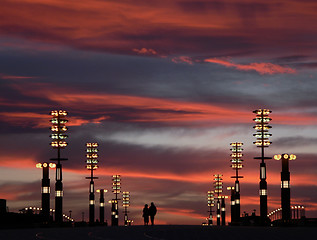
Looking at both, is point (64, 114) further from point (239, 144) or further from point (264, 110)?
point (239, 144)

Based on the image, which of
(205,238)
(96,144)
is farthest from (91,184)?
(205,238)

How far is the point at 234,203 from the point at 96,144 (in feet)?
96.6

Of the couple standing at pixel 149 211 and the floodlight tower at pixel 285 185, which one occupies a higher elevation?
the floodlight tower at pixel 285 185

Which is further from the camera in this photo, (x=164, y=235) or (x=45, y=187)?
(x=45, y=187)

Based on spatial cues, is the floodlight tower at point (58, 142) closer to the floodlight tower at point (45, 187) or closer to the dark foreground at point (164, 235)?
the floodlight tower at point (45, 187)

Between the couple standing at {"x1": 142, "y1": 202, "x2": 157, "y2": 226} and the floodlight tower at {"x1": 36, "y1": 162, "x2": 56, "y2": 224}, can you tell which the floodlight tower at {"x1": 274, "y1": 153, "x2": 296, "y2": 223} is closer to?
the couple standing at {"x1": 142, "y1": 202, "x2": 157, "y2": 226}

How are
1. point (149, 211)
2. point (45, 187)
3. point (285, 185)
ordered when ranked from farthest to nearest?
point (45, 187) → point (285, 185) → point (149, 211)

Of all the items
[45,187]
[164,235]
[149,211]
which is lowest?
[164,235]

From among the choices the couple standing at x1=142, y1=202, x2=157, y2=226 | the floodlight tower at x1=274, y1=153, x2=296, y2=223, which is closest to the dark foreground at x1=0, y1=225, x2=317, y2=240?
the couple standing at x1=142, y1=202, x2=157, y2=226

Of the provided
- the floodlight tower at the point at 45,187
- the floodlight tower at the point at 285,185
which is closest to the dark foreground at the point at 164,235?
the floodlight tower at the point at 285,185

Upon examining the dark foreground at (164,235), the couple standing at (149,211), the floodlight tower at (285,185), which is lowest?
the dark foreground at (164,235)

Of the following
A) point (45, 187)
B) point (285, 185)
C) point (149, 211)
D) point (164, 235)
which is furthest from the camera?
point (45, 187)

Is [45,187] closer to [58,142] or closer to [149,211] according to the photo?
[58,142]

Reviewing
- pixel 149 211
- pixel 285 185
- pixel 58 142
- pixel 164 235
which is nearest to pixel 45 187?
pixel 58 142
